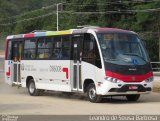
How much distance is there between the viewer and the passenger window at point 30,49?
24.9 metres

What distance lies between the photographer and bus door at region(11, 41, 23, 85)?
26.3m

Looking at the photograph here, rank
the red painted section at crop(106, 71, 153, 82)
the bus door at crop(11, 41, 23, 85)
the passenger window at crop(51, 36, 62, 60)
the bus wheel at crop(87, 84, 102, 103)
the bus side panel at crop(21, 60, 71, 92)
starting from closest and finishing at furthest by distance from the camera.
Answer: the red painted section at crop(106, 71, 153, 82), the bus wheel at crop(87, 84, 102, 103), the bus side panel at crop(21, 60, 71, 92), the passenger window at crop(51, 36, 62, 60), the bus door at crop(11, 41, 23, 85)

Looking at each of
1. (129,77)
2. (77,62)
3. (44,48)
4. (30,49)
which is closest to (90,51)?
(77,62)

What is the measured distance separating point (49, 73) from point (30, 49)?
2399 mm

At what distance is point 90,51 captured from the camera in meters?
→ 20.3

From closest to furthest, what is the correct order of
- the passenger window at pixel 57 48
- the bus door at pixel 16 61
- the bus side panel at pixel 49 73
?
1. the bus side panel at pixel 49 73
2. the passenger window at pixel 57 48
3. the bus door at pixel 16 61

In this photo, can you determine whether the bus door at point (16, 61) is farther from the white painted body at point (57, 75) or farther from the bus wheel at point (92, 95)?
the bus wheel at point (92, 95)

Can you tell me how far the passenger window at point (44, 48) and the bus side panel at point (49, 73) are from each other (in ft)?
0.91

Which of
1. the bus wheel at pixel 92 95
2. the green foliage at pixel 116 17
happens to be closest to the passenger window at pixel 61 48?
the bus wheel at pixel 92 95

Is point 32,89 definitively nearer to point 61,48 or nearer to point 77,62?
point 61,48

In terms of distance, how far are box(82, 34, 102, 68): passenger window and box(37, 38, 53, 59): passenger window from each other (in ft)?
9.68

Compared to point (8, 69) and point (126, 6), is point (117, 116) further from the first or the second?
point (126, 6)

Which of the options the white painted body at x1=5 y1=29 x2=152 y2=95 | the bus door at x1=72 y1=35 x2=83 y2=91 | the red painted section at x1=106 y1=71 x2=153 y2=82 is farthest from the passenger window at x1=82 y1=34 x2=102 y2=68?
the red painted section at x1=106 y1=71 x2=153 y2=82

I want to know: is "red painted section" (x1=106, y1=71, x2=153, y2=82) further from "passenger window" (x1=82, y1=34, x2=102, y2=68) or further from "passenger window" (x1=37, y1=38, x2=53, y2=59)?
"passenger window" (x1=37, y1=38, x2=53, y2=59)
